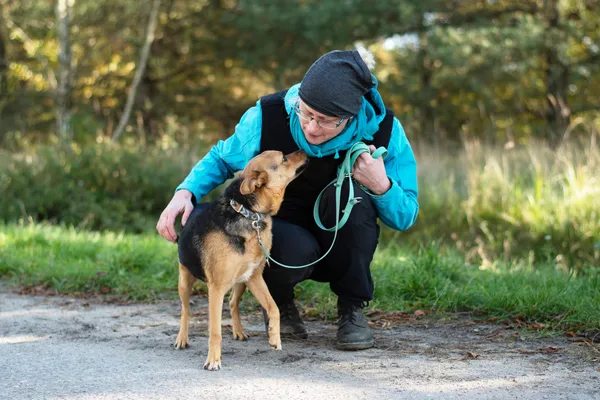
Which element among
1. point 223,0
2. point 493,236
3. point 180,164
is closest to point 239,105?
point 223,0

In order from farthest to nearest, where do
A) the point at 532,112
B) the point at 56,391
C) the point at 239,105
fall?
the point at 239,105
the point at 532,112
the point at 56,391

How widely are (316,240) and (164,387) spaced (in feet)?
4.49

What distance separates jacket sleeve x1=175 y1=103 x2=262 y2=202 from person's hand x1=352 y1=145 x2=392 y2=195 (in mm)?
671

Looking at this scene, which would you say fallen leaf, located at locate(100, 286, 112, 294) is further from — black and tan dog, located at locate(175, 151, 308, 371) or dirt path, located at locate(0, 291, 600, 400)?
black and tan dog, located at locate(175, 151, 308, 371)

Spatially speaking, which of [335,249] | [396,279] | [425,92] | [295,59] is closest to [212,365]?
[335,249]

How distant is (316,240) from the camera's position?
424 cm

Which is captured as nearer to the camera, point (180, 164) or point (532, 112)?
point (180, 164)

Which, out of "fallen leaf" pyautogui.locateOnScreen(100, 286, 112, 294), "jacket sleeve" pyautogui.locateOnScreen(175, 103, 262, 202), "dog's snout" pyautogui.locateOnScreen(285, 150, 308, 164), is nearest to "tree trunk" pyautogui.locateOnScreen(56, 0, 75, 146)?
"fallen leaf" pyautogui.locateOnScreen(100, 286, 112, 294)

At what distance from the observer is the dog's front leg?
145 inches

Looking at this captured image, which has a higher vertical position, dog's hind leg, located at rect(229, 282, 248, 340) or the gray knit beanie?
the gray knit beanie

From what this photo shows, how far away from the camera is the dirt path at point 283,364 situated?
3229mm

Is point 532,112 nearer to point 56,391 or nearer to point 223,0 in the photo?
point 223,0

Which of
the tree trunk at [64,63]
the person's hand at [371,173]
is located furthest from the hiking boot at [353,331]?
the tree trunk at [64,63]

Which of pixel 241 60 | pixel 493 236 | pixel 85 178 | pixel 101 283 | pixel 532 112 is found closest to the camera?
Answer: pixel 101 283
